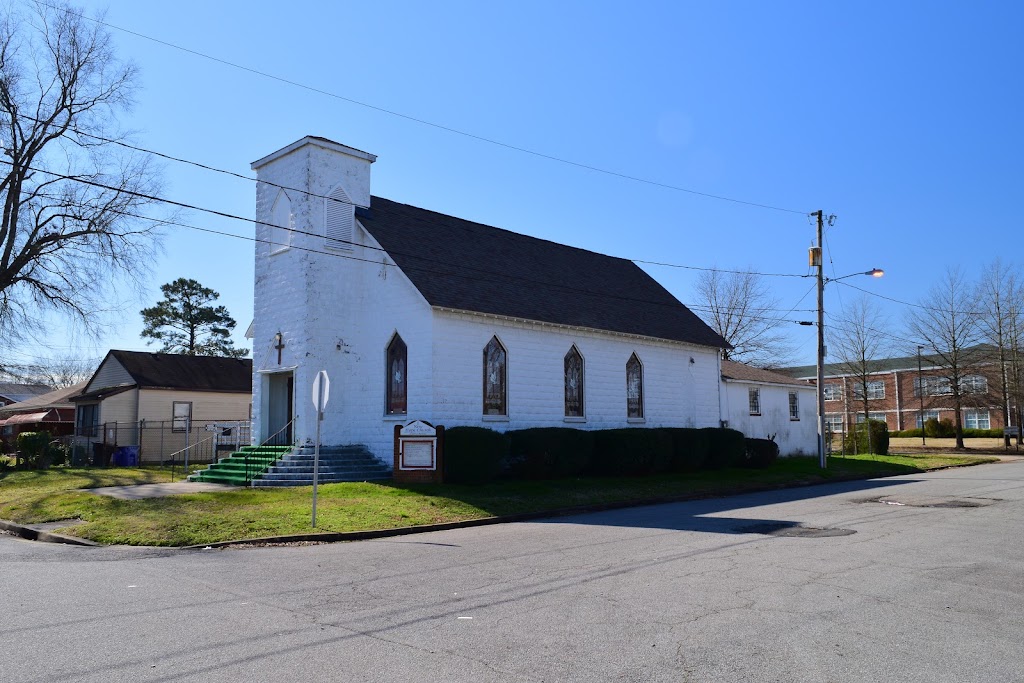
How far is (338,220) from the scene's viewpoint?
78.4ft

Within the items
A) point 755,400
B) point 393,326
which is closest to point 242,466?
point 393,326

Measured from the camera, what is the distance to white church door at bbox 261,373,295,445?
24531 millimetres

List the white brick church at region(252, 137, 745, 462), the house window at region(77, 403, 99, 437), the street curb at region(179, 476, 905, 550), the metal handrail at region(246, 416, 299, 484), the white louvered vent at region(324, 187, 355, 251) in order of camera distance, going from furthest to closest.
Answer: the house window at region(77, 403, 99, 437)
the white louvered vent at region(324, 187, 355, 251)
the white brick church at region(252, 137, 745, 462)
the metal handrail at region(246, 416, 299, 484)
the street curb at region(179, 476, 905, 550)

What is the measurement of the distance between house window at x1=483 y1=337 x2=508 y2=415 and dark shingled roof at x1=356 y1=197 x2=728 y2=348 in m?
1.12

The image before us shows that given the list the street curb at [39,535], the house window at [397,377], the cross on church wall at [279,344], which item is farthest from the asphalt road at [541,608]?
the cross on church wall at [279,344]

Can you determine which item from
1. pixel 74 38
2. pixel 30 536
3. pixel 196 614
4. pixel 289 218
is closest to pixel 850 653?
pixel 196 614

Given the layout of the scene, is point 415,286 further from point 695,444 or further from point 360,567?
point 360,567

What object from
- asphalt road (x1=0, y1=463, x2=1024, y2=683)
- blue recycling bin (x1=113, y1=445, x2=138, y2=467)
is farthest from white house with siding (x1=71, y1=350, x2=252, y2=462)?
asphalt road (x1=0, y1=463, x2=1024, y2=683)

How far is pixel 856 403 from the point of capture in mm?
74750

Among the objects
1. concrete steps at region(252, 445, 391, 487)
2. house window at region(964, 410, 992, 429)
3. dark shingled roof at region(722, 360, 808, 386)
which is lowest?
concrete steps at region(252, 445, 391, 487)

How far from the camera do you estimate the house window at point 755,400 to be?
113ft

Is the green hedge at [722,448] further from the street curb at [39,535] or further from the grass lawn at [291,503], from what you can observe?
the street curb at [39,535]

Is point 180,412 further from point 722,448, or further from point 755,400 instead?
point 755,400

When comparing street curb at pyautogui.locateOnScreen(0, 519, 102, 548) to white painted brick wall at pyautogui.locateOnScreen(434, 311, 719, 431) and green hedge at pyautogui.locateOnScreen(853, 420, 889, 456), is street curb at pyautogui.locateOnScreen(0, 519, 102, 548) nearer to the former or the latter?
white painted brick wall at pyautogui.locateOnScreen(434, 311, 719, 431)
